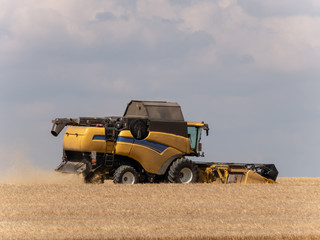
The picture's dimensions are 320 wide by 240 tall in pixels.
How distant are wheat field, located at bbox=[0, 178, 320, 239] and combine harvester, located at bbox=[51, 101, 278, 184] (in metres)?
1.64

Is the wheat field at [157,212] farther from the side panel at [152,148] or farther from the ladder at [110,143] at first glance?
the side panel at [152,148]

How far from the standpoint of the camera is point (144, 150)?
25.0m

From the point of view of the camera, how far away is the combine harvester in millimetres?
24422

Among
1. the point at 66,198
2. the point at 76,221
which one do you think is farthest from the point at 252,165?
the point at 76,221

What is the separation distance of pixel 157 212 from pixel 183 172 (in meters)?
10.5

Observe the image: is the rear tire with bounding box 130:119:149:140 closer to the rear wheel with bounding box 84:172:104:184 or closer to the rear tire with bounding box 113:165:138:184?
the rear tire with bounding box 113:165:138:184

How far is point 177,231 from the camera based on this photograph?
1264cm

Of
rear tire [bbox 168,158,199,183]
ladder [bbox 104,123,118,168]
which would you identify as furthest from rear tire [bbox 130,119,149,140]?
rear tire [bbox 168,158,199,183]

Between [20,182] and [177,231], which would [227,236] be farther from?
[20,182]

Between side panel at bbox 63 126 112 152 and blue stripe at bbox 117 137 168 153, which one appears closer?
side panel at bbox 63 126 112 152

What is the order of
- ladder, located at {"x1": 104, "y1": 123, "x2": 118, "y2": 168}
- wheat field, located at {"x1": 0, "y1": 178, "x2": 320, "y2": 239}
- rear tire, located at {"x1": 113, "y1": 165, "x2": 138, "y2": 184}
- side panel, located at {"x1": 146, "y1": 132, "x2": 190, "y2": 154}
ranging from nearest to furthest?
wheat field, located at {"x1": 0, "y1": 178, "x2": 320, "y2": 239}, rear tire, located at {"x1": 113, "y1": 165, "x2": 138, "y2": 184}, ladder, located at {"x1": 104, "y1": 123, "x2": 118, "y2": 168}, side panel, located at {"x1": 146, "y1": 132, "x2": 190, "y2": 154}

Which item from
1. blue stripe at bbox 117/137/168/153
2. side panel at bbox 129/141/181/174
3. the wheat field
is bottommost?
the wheat field

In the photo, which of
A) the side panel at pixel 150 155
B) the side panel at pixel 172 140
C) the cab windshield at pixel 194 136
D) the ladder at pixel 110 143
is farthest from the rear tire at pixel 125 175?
the cab windshield at pixel 194 136

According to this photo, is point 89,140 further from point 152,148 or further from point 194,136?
point 194,136
